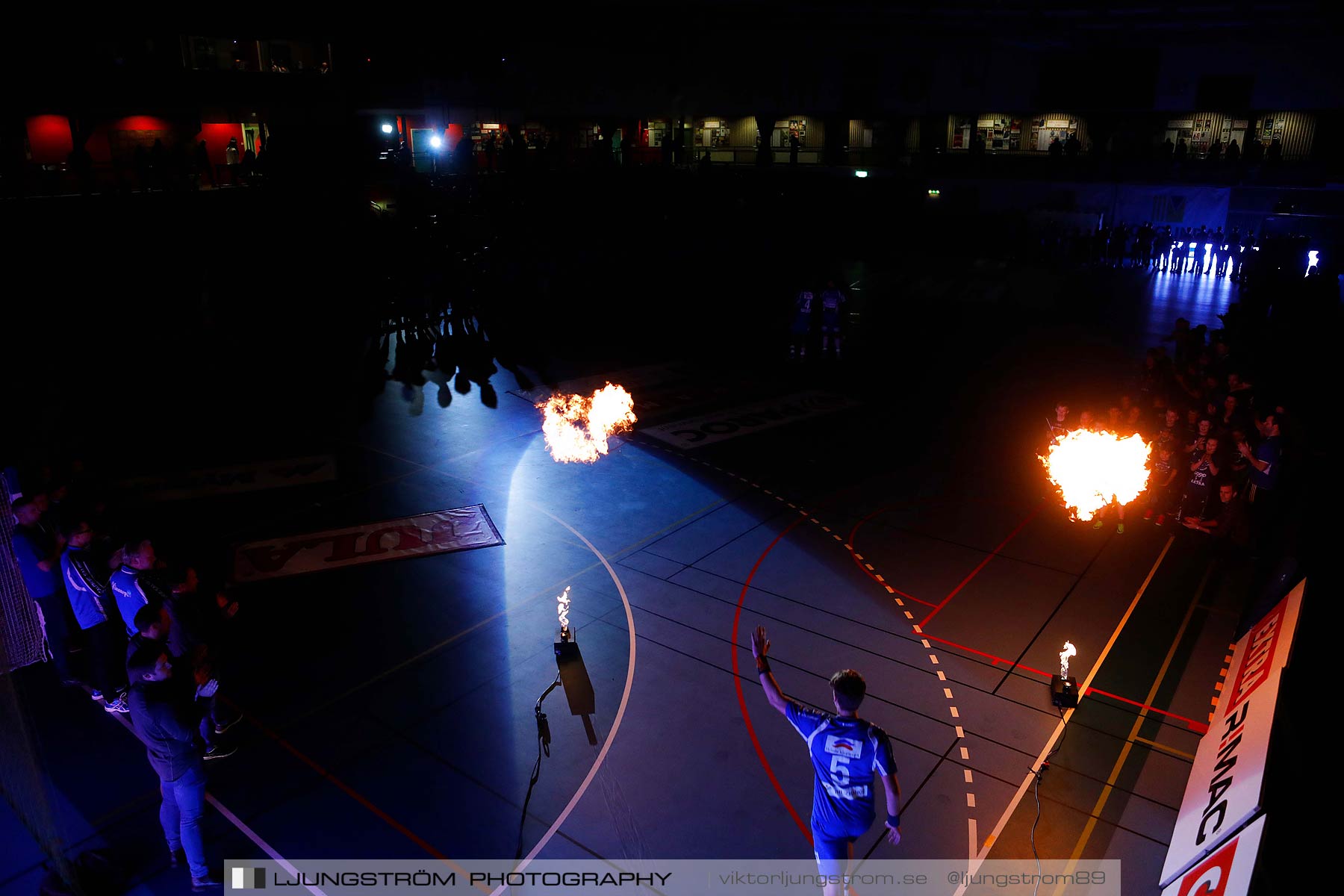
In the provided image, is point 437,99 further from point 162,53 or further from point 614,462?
point 614,462

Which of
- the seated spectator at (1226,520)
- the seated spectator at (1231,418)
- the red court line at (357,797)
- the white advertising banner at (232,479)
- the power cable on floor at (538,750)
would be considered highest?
the seated spectator at (1231,418)

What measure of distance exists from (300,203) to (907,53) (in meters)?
45.7

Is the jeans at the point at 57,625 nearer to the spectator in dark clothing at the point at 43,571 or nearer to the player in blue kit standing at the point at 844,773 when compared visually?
the spectator in dark clothing at the point at 43,571

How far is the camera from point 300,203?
530 centimetres

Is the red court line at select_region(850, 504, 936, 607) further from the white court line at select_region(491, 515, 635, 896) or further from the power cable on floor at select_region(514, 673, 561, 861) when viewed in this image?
the power cable on floor at select_region(514, 673, 561, 861)

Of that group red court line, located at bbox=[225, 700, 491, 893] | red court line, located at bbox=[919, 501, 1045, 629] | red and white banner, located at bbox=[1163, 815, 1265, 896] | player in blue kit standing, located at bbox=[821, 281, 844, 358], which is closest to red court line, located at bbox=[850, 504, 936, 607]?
red court line, located at bbox=[919, 501, 1045, 629]

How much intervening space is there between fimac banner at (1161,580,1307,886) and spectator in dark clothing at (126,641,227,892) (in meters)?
8.03

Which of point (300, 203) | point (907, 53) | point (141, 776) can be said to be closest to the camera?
point (300, 203)

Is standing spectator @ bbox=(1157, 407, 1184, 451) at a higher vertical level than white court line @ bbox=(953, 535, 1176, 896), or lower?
higher

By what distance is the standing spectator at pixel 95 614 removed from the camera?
8.76m

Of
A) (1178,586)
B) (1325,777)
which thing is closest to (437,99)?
(1325,777)

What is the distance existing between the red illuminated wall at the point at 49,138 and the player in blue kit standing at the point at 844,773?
118ft

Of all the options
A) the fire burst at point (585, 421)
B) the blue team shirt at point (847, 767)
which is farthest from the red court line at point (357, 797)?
the fire burst at point (585, 421)

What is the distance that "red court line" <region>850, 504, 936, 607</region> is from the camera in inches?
457
